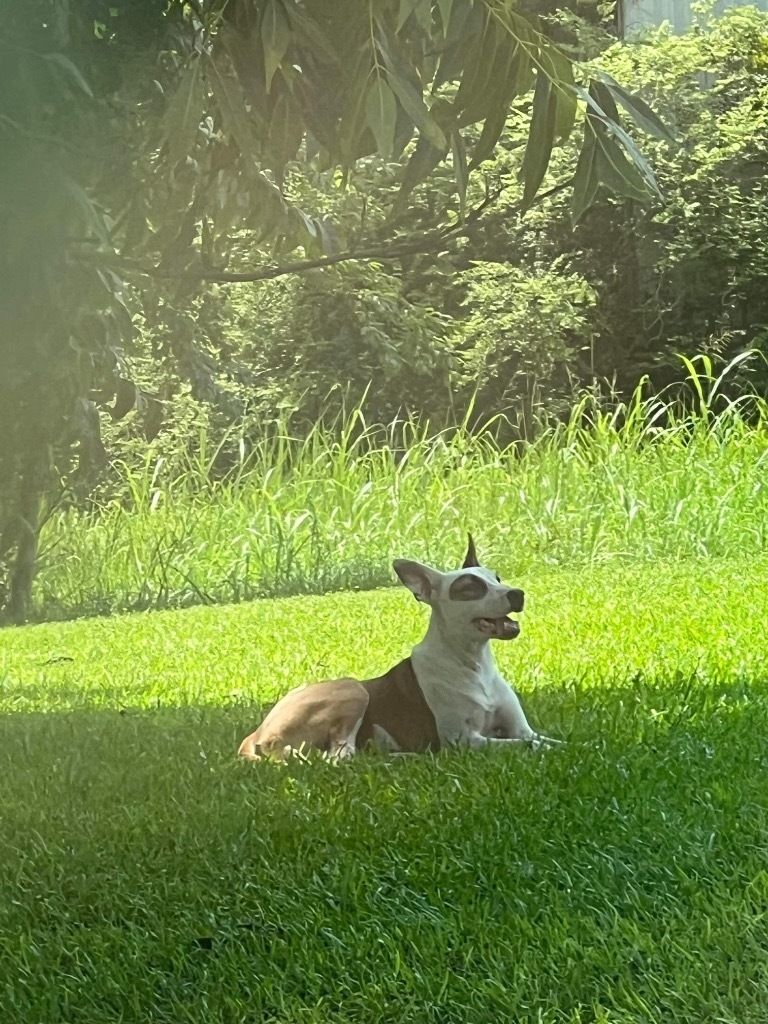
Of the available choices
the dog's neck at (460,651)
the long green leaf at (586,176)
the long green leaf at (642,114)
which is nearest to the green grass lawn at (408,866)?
the dog's neck at (460,651)

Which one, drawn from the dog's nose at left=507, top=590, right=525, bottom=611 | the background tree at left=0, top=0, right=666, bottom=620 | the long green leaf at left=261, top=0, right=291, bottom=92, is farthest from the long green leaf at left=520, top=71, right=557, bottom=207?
the dog's nose at left=507, top=590, right=525, bottom=611

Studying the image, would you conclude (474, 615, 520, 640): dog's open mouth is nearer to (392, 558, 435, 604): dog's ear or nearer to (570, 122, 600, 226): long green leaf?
(392, 558, 435, 604): dog's ear

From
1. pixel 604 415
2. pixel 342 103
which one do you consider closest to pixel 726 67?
pixel 604 415

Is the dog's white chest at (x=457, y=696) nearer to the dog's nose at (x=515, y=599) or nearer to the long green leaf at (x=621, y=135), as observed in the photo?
the dog's nose at (x=515, y=599)

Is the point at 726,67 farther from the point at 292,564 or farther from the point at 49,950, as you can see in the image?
the point at 49,950

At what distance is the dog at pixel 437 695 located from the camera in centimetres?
362

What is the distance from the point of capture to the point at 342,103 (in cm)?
295

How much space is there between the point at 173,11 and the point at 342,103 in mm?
353

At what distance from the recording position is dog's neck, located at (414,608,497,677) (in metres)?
3.62

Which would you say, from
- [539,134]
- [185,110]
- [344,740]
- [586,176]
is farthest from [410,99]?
[344,740]

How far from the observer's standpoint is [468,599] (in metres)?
3.64

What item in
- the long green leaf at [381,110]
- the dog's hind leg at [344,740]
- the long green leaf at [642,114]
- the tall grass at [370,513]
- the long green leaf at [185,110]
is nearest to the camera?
the long green leaf at [381,110]

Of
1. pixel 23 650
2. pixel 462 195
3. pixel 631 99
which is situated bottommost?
pixel 23 650

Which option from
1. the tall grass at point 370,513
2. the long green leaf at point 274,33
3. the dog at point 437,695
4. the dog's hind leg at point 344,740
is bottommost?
the tall grass at point 370,513
